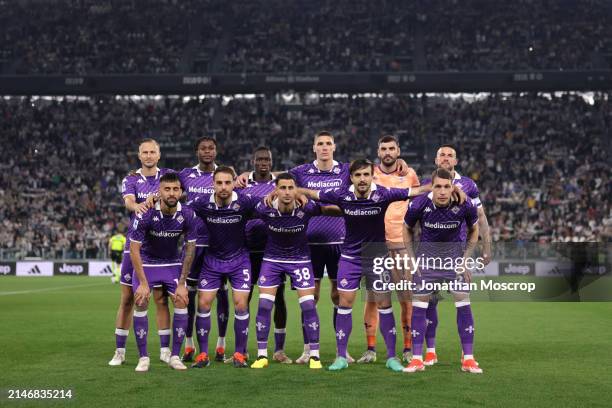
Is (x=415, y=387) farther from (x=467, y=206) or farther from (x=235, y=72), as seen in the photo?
(x=235, y=72)

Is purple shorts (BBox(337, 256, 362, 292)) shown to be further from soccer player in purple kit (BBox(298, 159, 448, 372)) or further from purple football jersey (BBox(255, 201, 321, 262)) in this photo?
purple football jersey (BBox(255, 201, 321, 262))

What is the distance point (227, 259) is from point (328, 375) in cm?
188

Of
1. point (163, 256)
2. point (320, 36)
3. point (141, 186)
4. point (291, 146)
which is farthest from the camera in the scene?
point (320, 36)

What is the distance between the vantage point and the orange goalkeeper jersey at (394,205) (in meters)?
9.94

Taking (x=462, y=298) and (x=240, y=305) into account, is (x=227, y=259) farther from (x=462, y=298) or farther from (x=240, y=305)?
(x=462, y=298)

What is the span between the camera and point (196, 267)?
32.0 feet

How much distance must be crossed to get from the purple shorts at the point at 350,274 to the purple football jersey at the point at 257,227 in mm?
1292

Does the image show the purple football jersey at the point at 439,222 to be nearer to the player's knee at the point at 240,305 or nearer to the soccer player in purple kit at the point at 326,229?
the soccer player in purple kit at the point at 326,229

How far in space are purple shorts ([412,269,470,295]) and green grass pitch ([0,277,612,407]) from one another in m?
0.88

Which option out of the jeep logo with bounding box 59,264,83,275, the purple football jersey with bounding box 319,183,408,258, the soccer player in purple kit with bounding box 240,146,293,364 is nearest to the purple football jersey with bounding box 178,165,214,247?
the soccer player in purple kit with bounding box 240,146,293,364

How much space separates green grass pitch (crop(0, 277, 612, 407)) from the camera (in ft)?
23.3

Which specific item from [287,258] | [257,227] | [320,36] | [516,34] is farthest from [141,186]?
[516,34]

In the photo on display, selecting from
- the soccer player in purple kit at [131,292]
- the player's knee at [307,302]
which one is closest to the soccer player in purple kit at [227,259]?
the soccer player in purple kit at [131,292]

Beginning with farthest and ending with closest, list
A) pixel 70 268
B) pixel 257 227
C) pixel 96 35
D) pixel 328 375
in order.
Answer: pixel 96 35 → pixel 70 268 → pixel 257 227 → pixel 328 375
